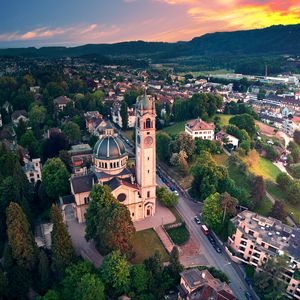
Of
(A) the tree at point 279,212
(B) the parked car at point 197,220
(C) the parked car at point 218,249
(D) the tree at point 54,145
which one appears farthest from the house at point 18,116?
(A) the tree at point 279,212

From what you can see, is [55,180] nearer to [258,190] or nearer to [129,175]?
[129,175]

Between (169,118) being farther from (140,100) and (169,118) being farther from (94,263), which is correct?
(94,263)

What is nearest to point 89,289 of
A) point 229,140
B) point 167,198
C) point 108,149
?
point 108,149

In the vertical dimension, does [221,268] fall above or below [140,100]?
below

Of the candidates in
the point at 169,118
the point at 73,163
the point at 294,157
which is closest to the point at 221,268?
the point at 73,163

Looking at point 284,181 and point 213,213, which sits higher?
point 213,213

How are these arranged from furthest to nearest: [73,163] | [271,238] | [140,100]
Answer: [73,163], [140,100], [271,238]

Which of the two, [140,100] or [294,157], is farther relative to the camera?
[294,157]

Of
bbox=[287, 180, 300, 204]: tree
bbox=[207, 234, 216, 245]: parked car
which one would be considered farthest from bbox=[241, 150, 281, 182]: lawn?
bbox=[207, 234, 216, 245]: parked car
